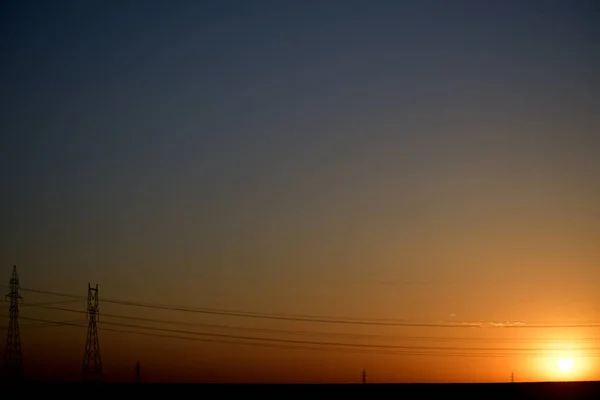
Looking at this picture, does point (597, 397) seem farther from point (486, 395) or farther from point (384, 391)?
point (384, 391)

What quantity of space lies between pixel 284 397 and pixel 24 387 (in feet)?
30.2

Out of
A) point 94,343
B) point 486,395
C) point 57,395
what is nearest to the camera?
point 57,395

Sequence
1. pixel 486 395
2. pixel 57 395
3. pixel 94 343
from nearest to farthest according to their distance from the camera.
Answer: pixel 57 395, pixel 486 395, pixel 94 343

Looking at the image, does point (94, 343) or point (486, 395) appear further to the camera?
point (94, 343)

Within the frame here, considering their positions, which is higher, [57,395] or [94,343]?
[94,343]

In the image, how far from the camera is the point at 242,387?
91.6 ft

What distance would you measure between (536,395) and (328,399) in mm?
7799

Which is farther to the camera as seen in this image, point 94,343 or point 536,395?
point 94,343

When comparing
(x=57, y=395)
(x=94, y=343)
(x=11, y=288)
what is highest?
(x=11, y=288)

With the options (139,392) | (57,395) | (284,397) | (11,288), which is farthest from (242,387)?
(11,288)

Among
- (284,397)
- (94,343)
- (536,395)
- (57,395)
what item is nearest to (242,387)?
(284,397)

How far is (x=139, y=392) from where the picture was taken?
2702 cm

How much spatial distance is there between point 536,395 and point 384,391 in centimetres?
566

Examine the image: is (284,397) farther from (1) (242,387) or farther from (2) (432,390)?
(2) (432,390)
